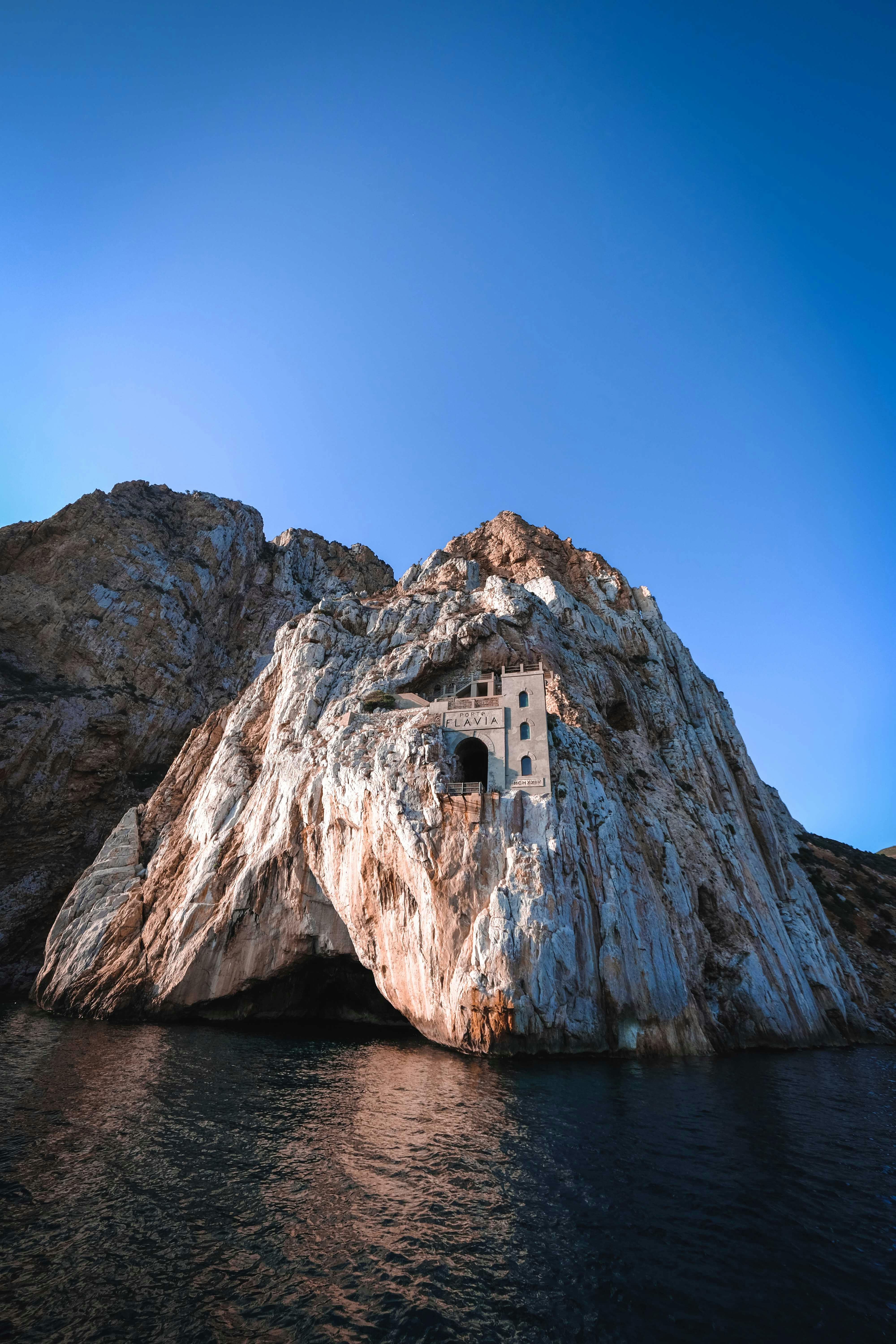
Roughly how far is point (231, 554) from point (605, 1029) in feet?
249

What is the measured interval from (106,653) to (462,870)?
5145cm

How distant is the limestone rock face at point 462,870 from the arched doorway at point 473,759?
2.07m

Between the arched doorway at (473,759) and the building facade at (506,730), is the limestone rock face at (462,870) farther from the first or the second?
the arched doorway at (473,759)

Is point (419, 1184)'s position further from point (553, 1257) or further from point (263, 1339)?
point (263, 1339)

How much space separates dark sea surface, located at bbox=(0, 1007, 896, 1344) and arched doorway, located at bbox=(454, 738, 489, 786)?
750 inches

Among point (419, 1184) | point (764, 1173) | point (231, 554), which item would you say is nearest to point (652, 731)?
point (764, 1173)

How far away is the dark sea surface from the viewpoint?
9500 mm

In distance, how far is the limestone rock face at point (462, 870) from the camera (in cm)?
3073

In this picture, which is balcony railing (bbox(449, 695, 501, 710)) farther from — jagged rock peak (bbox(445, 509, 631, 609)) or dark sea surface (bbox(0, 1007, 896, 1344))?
jagged rock peak (bbox(445, 509, 631, 609))

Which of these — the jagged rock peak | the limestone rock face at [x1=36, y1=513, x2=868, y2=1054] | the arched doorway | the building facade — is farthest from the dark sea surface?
the jagged rock peak

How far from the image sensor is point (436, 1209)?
1288 centimetres

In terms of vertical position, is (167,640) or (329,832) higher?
(167,640)

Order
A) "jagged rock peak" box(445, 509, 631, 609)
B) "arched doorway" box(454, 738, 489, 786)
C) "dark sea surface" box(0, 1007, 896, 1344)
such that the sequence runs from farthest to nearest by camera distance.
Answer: "jagged rock peak" box(445, 509, 631, 609) → "arched doorway" box(454, 738, 489, 786) → "dark sea surface" box(0, 1007, 896, 1344)

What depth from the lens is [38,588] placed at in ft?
210
